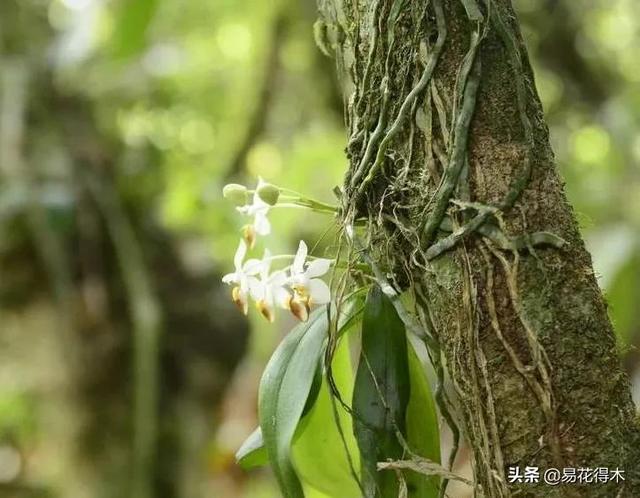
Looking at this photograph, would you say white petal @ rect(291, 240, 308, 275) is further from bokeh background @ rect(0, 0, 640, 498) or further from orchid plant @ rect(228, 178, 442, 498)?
bokeh background @ rect(0, 0, 640, 498)

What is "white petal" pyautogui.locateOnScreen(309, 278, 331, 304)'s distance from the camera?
1.78ft

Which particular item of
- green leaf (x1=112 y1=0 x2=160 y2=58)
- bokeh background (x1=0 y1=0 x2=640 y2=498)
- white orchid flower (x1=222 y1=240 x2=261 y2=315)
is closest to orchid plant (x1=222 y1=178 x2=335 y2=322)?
white orchid flower (x1=222 y1=240 x2=261 y2=315)

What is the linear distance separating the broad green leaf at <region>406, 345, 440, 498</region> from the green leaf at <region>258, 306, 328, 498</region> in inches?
2.6

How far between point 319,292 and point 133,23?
0.93 m

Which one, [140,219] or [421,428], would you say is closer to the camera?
[421,428]

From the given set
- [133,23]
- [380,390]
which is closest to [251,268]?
[380,390]

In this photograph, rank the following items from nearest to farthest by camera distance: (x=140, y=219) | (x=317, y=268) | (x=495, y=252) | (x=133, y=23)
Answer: (x=495, y=252), (x=317, y=268), (x=133, y=23), (x=140, y=219)

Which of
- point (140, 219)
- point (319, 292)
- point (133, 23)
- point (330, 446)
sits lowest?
point (330, 446)

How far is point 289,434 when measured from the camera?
1.67ft

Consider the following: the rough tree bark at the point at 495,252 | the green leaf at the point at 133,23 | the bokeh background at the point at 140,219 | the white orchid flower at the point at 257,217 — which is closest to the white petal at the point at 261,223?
the white orchid flower at the point at 257,217

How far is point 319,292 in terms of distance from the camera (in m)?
0.55

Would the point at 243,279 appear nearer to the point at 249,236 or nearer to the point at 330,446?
the point at 249,236

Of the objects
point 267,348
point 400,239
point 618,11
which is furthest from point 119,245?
point 618,11

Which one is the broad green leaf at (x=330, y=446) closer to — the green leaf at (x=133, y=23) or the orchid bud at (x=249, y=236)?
the orchid bud at (x=249, y=236)
